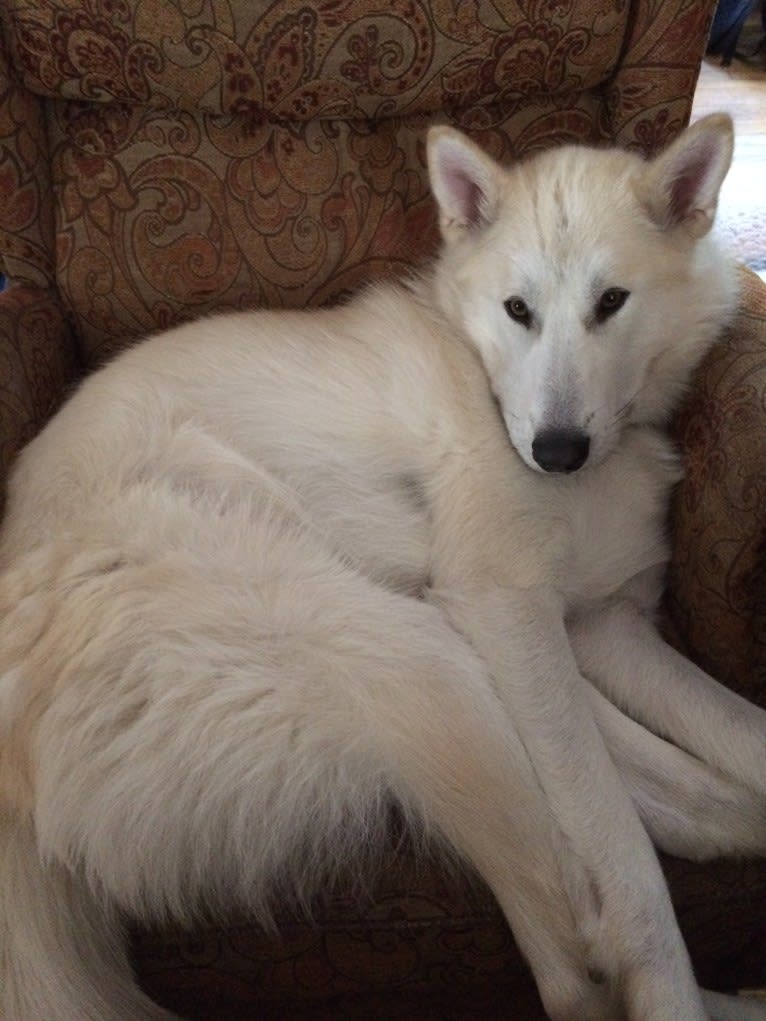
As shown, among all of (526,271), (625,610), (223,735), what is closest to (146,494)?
(223,735)

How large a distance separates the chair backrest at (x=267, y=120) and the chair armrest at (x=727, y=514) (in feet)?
2.17

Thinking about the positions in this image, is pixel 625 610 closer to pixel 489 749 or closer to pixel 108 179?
pixel 489 749

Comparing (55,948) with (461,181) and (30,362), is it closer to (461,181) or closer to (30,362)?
(30,362)

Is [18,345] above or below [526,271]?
below

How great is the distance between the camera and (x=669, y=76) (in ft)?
6.05

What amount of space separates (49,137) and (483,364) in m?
1.15

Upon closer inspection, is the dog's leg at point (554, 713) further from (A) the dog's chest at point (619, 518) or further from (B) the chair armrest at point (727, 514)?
(B) the chair armrest at point (727, 514)

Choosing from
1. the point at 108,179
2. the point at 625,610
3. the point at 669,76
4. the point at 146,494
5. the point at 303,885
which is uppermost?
the point at 669,76

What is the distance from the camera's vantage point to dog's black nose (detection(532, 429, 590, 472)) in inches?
56.0

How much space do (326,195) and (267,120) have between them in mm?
206

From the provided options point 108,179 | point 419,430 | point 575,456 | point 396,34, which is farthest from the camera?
point 108,179

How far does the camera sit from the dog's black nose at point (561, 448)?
142cm

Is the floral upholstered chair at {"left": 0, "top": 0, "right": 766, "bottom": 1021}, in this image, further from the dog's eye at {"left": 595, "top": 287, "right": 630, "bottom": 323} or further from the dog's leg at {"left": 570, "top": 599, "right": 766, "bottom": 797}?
the dog's eye at {"left": 595, "top": 287, "right": 630, "bottom": 323}

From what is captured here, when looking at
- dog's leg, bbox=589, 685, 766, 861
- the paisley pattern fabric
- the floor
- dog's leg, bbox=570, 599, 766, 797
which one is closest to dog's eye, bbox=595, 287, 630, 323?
dog's leg, bbox=570, 599, 766, 797
